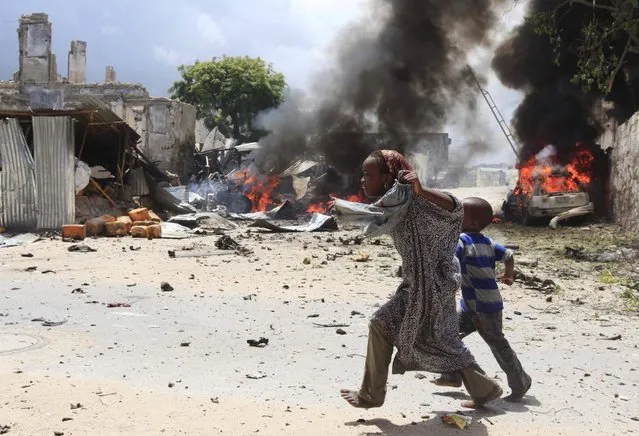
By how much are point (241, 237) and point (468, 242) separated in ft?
34.6

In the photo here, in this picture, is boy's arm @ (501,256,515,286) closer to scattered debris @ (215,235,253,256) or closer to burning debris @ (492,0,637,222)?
scattered debris @ (215,235,253,256)

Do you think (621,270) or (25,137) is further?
(25,137)

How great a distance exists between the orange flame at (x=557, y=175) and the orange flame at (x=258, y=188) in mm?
8821

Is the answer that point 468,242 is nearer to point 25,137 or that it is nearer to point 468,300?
point 468,300

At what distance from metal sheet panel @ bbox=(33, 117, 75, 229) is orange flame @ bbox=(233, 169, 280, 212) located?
8.60 meters

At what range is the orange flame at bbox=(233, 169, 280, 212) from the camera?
2239 centimetres

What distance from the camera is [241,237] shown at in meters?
13.9

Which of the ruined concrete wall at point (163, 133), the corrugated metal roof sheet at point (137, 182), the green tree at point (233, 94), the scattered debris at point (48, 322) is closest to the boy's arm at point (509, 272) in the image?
the scattered debris at point (48, 322)

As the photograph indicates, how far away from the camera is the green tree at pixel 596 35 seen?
15.6 m

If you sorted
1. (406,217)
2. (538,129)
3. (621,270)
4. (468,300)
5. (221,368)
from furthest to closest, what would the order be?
(538,129) → (621,270) → (221,368) → (468,300) → (406,217)

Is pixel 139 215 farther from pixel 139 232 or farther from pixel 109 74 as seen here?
pixel 109 74

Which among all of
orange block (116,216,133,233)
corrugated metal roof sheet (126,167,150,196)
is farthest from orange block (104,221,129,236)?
corrugated metal roof sheet (126,167,150,196)

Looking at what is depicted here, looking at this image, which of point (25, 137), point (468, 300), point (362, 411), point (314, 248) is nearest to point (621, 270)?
point (314, 248)

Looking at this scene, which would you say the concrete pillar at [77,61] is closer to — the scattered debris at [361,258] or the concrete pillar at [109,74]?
the concrete pillar at [109,74]
